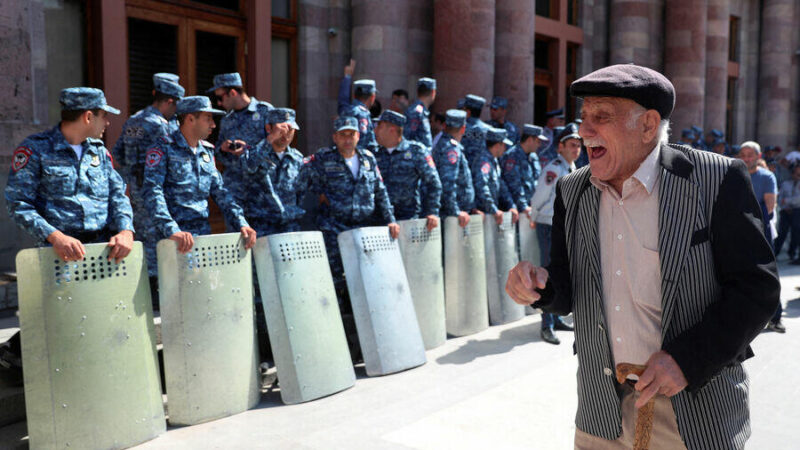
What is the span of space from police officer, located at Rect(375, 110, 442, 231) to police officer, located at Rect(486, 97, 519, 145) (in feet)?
12.3

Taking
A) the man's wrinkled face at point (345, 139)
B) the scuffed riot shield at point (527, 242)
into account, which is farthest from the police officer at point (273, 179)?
the scuffed riot shield at point (527, 242)

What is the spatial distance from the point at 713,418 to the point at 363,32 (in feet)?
28.1

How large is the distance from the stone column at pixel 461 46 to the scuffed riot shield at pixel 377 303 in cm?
517

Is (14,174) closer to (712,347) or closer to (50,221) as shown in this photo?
(50,221)

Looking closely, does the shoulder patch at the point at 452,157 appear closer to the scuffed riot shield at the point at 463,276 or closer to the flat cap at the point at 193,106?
the scuffed riot shield at the point at 463,276

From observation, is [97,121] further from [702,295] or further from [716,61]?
[716,61]

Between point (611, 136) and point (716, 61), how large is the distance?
1798 cm

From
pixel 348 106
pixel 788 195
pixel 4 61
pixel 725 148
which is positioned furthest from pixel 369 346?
pixel 725 148

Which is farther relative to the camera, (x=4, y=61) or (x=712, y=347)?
(x=4, y=61)

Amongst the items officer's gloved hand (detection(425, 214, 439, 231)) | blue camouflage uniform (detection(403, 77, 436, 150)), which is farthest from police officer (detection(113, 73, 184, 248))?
blue camouflage uniform (detection(403, 77, 436, 150))

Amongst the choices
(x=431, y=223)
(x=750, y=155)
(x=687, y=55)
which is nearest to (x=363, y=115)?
(x=431, y=223)

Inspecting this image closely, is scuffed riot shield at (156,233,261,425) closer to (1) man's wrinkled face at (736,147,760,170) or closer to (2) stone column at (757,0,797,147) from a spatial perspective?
(1) man's wrinkled face at (736,147,760,170)

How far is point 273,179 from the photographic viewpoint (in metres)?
5.52

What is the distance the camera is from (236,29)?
860cm
